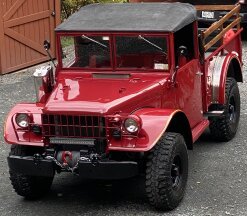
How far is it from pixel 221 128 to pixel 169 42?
1864 millimetres

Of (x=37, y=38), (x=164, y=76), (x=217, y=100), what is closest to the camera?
(x=164, y=76)

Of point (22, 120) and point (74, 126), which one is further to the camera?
point (22, 120)

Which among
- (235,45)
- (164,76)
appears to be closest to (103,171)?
(164,76)

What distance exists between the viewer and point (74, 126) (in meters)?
5.69

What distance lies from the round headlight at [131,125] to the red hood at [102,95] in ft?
0.68

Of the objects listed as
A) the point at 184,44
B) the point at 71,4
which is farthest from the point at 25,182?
the point at 71,4

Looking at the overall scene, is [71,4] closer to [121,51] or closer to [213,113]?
[213,113]

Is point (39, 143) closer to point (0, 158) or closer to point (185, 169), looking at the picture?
point (185, 169)

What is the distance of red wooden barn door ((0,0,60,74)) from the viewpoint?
12633 millimetres

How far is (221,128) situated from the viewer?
7629mm

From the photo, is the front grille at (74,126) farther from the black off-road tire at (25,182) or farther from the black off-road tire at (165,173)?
the black off-road tire at (165,173)

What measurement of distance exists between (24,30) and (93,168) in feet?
26.9

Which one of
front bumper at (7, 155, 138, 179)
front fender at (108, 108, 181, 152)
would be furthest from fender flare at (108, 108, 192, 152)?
front bumper at (7, 155, 138, 179)

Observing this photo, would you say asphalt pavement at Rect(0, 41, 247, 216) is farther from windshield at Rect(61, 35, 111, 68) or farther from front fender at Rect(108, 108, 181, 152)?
windshield at Rect(61, 35, 111, 68)
